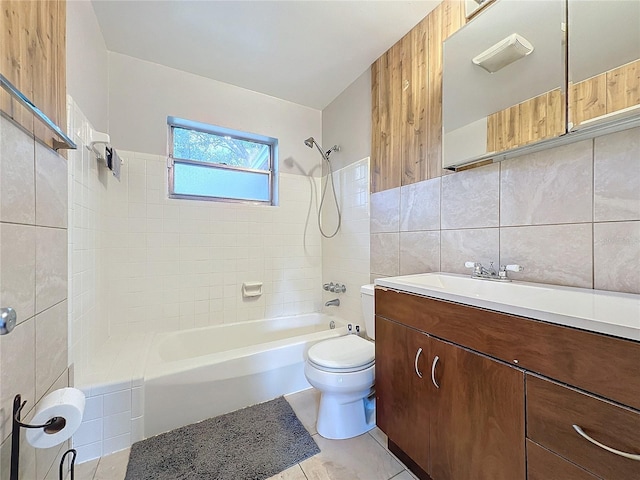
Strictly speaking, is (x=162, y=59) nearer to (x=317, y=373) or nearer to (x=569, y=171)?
(x=317, y=373)

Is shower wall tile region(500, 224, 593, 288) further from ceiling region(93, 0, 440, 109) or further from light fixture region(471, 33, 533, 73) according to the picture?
ceiling region(93, 0, 440, 109)

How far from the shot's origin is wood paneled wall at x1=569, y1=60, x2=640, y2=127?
2.88 feet

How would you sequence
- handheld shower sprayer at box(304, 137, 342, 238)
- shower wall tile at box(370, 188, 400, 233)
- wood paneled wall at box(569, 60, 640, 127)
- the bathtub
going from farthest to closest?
handheld shower sprayer at box(304, 137, 342, 238), shower wall tile at box(370, 188, 400, 233), the bathtub, wood paneled wall at box(569, 60, 640, 127)

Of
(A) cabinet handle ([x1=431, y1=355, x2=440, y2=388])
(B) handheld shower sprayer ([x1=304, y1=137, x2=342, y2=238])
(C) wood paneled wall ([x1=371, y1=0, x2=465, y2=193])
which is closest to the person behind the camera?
(A) cabinet handle ([x1=431, y1=355, x2=440, y2=388])

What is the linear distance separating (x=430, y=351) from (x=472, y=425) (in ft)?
0.83

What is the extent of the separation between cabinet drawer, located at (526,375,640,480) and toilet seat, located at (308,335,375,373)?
0.77 m

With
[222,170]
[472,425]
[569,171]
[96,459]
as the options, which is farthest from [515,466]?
[222,170]

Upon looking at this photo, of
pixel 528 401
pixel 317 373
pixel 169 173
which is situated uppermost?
pixel 169 173

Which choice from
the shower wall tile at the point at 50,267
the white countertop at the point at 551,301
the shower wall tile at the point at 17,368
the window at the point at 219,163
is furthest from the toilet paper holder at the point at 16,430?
the window at the point at 219,163

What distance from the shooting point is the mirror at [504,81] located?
1.08 metres

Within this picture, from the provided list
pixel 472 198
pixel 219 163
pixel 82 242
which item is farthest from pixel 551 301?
pixel 219 163

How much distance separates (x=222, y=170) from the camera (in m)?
2.42

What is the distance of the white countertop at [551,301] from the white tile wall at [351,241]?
2.78 feet

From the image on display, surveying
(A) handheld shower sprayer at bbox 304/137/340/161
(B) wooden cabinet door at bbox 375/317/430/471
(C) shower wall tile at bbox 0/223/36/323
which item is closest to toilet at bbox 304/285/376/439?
(B) wooden cabinet door at bbox 375/317/430/471
